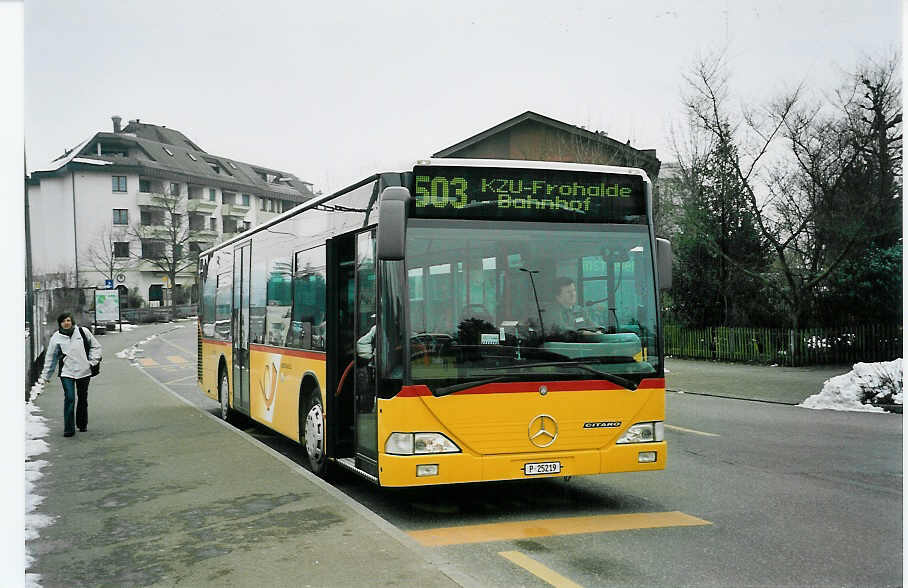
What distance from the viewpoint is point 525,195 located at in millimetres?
7578

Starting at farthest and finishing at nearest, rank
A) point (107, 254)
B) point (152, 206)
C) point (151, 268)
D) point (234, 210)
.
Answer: point (234, 210) → point (151, 268) → point (152, 206) → point (107, 254)

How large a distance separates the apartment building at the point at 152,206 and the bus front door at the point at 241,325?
20.0 meters

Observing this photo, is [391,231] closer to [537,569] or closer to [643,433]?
[537,569]

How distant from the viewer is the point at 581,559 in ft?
20.5

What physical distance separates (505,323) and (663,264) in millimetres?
1583

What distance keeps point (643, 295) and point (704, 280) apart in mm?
22161

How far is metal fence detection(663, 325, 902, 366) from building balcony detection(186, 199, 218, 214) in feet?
145

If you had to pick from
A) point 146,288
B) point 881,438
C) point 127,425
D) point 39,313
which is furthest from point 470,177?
point 146,288

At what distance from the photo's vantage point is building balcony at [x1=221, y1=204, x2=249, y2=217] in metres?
65.1

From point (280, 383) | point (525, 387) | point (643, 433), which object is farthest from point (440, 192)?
point (280, 383)

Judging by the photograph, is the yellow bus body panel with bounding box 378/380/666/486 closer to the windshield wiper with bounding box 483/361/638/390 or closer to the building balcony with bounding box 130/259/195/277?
the windshield wiper with bounding box 483/361/638/390

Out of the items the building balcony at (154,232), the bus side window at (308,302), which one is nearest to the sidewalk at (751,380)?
the bus side window at (308,302)

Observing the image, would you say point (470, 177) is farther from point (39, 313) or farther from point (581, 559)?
point (39, 313)

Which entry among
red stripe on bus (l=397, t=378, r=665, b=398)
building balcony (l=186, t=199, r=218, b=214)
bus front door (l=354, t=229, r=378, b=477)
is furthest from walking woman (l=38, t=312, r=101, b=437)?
building balcony (l=186, t=199, r=218, b=214)
